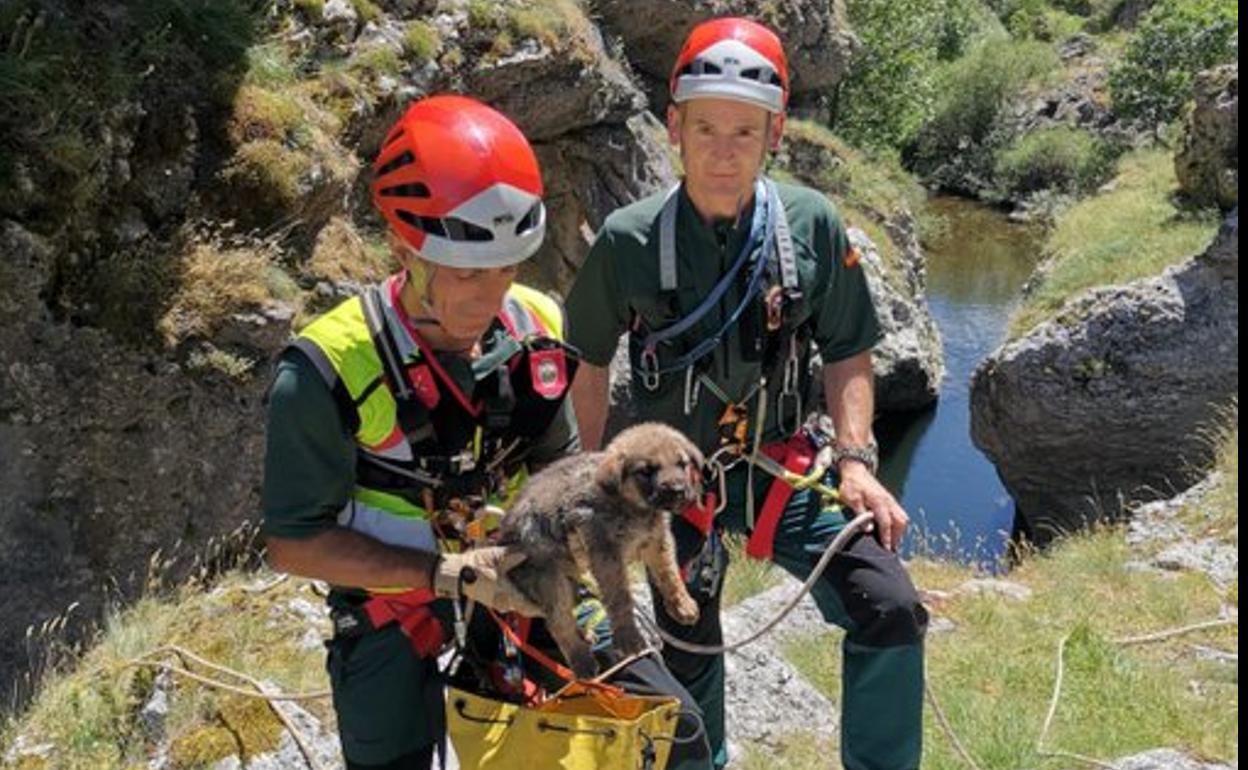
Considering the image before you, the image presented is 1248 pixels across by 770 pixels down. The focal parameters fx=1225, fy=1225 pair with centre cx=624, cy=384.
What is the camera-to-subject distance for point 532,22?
1841 centimetres

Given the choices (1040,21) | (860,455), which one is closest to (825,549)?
(860,455)

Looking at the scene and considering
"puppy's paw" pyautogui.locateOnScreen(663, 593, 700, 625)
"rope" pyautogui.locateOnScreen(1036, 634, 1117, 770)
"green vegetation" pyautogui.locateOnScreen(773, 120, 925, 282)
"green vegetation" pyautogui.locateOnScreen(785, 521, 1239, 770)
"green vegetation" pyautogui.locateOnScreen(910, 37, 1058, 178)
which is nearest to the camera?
"puppy's paw" pyautogui.locateOnScreen(663, 593, 700, 625)

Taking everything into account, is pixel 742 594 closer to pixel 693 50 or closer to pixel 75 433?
pixel 693 50

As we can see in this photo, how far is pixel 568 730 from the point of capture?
352 cm

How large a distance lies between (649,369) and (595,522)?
4.42 feet

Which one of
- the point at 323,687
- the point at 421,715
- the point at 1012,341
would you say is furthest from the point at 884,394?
the point at 421,715

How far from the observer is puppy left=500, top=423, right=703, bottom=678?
12.2 ft

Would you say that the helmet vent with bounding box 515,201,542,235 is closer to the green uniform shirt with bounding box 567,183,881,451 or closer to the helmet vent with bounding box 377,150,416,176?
the helmet vent with bounding box 377,150,416,176

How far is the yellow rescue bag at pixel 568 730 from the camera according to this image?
3.51 m


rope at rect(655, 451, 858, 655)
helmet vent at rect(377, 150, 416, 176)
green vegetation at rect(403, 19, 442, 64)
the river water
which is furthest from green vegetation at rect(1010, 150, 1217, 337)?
helmet vent at rect(377, 150, 416, 176)

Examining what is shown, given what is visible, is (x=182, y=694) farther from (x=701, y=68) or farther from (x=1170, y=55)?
(x=1170, y=55)

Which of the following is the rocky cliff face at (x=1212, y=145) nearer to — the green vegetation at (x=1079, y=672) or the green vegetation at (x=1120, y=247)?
the green vegetation at (x=1120, y=247)

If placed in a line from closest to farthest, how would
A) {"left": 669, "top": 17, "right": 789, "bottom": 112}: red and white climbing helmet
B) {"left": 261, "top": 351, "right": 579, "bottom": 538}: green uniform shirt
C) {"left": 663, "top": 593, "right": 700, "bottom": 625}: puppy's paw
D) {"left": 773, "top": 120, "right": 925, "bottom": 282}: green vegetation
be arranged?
{"left": 261, "top": 351, "right": 579, "bottom": 538}: green uniform shirt < {"left": 663, "top": 593, "right": 700, "bottom": 625}: puppy's paw < {"left": 669, "top": 17, "right": 789, "bottom": 112}: red and white climbing helmet < {"left": 773, "top": 120, "right": 925, "bottom": 282}: green vegetation

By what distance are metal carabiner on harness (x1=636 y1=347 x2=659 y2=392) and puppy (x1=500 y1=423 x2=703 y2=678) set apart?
3.39ft
